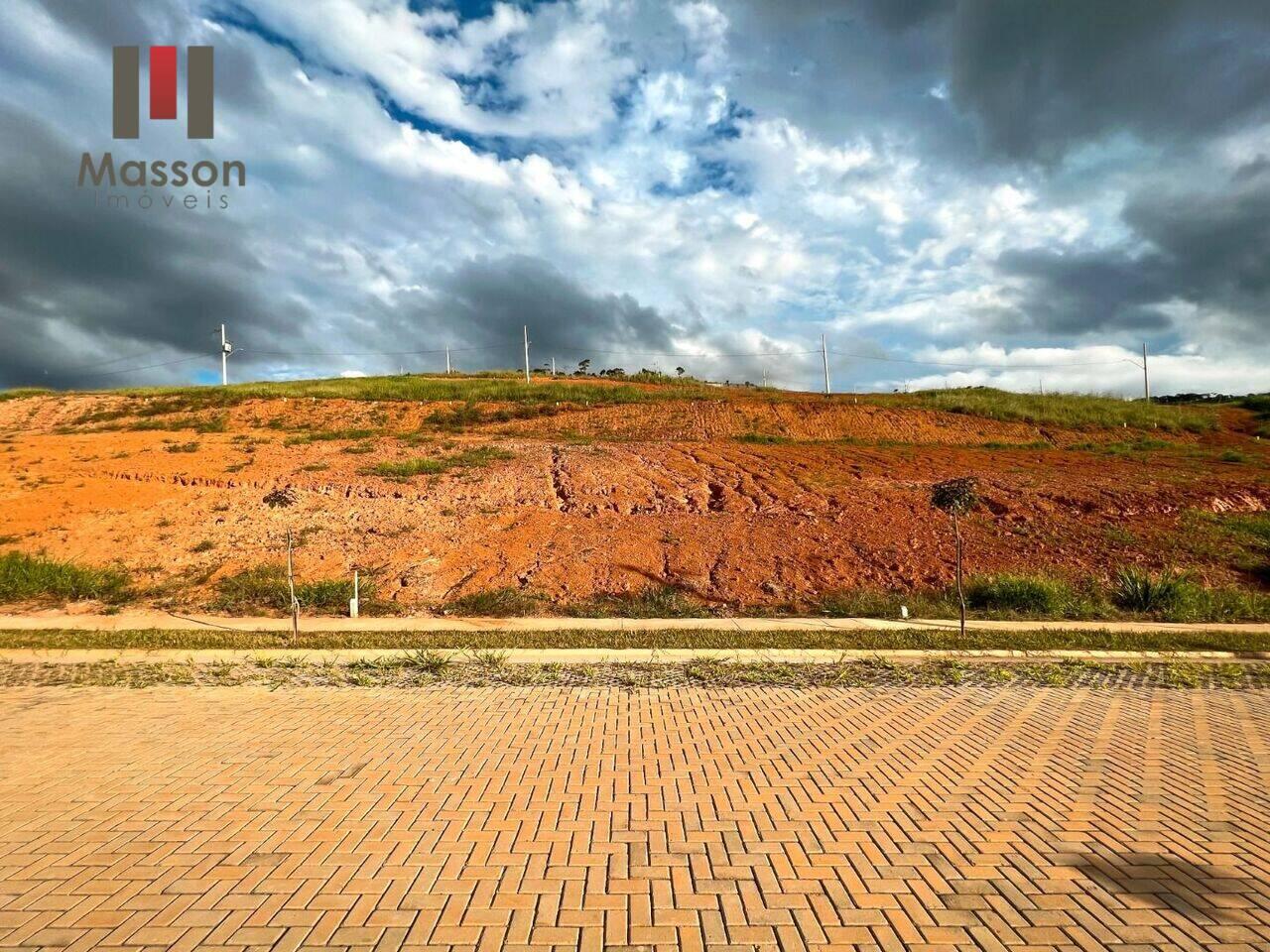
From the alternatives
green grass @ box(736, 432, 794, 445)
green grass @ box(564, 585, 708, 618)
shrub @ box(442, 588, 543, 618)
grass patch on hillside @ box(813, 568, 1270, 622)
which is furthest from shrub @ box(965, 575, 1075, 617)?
green grass @ box(736, 432, 794, 445)

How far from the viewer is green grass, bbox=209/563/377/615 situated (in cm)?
1151

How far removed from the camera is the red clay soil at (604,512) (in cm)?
1299

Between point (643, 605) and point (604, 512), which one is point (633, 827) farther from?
point (604, 512)

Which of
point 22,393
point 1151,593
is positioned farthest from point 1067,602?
point 22,393

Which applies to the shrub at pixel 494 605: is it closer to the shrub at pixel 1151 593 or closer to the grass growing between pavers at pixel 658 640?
the grass growing between pavers at pixel 658 640

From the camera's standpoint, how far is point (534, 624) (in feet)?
33.9

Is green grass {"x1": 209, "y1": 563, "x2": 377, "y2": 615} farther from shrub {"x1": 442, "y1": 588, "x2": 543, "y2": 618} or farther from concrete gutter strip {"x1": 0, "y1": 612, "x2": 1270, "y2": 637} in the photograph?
shrub {"x1": 442, "y1": 588, "x2": 543, "y2": 618}

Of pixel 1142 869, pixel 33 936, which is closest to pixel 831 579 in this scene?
pixel 1142 869

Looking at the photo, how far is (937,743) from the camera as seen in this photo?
5520 mm

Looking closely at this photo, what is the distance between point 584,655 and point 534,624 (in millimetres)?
2065

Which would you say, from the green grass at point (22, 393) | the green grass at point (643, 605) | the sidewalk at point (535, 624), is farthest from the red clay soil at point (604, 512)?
the green grass at point (22, 393)

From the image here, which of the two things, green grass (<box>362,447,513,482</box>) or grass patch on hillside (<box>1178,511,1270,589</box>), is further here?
green grass (<box>362,447,513,482</box>)

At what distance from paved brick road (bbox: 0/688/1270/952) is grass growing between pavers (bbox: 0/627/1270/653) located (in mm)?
2500

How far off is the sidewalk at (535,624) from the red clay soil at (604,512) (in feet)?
4.18
